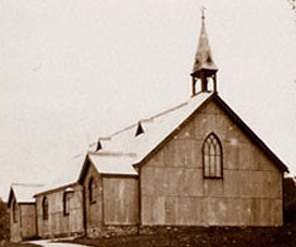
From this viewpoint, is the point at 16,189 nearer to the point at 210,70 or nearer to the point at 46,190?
the point at 46,190

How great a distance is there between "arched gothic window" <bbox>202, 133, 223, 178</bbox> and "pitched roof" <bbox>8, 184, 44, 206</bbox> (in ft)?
47.5

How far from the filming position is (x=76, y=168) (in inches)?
1930

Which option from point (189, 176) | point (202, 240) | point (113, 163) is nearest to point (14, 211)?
point (113, 163)

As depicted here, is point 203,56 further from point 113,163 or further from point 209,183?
point 113,163

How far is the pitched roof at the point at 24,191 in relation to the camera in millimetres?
52500

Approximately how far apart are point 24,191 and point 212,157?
16.1 metres

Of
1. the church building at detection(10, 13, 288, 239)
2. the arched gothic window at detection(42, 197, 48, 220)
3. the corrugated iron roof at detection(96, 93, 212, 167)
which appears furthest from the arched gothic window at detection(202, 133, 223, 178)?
the arched gothic window at detection(42, 197, 48, 220)

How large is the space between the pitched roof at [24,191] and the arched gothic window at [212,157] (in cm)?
1448

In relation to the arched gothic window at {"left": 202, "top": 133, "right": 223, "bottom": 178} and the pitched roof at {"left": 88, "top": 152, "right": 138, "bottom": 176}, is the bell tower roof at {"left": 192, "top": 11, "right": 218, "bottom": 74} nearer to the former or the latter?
the arched gothic window at {"left": 202, "top": 133, "right": 223, "bottom": 178}

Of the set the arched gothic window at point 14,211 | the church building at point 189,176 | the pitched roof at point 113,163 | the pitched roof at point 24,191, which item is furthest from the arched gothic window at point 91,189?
the arched gothic window at point 14,211

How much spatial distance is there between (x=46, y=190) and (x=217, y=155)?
12256 mm

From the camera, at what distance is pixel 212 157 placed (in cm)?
4150

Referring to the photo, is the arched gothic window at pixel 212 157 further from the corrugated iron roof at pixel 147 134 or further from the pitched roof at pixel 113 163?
the pitched roof at pixel 113 163

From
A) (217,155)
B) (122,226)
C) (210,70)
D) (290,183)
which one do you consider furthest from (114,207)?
(290,183)
